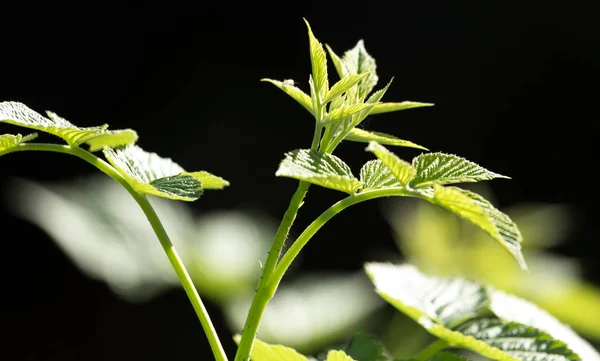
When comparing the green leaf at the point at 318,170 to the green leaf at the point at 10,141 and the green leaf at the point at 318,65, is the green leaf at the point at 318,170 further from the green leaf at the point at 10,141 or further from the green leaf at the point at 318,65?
the green leaf at the point at 10,141

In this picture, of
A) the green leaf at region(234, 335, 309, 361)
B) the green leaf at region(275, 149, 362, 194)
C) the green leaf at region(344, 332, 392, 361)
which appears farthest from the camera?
the green leaf at region(344, 332, 392, 361)

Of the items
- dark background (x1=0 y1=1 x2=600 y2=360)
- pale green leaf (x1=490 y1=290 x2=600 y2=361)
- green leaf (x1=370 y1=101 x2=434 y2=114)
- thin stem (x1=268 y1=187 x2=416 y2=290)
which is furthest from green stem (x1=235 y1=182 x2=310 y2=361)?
dark background (x1=0 y1=1 x2=600 y2=360)

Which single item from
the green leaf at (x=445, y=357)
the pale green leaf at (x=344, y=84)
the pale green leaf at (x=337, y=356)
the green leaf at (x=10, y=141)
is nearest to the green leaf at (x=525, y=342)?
the green leaf at (x=445, y=357)

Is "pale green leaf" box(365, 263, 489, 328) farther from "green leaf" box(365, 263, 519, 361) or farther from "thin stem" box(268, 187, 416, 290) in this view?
"thin stem" box(268, 187, 416, 290)

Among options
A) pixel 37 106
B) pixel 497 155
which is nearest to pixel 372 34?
pixel 497 155

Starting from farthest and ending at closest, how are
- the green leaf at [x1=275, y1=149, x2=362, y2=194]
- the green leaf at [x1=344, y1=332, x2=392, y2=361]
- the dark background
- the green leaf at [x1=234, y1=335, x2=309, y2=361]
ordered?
1. the dark background
2. the green leaf at [x1=344, y1=332, x2=392, y2=361]
3. the green leaf at [x1=234, y1=335, x2=309, y2=361]
4. the green leaf at [x1=275, y1=149, x2=362, y2=194]

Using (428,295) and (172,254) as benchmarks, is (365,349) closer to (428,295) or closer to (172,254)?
(428,295)
